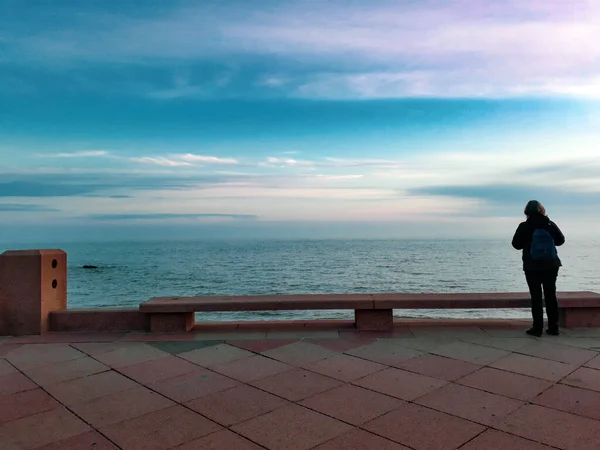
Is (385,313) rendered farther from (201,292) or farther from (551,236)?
(201,292)

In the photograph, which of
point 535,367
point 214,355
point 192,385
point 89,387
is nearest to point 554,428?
point 535,367

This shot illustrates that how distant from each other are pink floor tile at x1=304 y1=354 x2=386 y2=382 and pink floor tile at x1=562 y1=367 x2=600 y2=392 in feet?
5.80

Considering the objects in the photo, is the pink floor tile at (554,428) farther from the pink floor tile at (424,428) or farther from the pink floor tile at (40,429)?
the pink floor tile at (40,429)

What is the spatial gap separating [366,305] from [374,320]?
0.30m

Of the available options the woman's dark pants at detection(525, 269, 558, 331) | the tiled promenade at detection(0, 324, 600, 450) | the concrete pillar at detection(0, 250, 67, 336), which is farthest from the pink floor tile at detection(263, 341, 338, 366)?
the concrete pillar at detection(0, 250, 67, 336)

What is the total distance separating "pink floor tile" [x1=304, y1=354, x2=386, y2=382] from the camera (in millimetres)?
4736

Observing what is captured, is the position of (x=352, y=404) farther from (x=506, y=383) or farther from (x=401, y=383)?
(x=506, y=383)

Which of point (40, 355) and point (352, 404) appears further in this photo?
point (40, 355)

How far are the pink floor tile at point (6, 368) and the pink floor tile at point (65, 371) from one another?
162mm

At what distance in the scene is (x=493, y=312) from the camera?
21.9 metres

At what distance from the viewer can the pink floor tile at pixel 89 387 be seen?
420 cm

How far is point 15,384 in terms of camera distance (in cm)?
456

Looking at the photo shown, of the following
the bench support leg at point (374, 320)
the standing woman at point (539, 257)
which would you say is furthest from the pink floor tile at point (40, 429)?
the standing woman at point (539, 257)

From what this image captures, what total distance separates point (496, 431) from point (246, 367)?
2.56 metres
